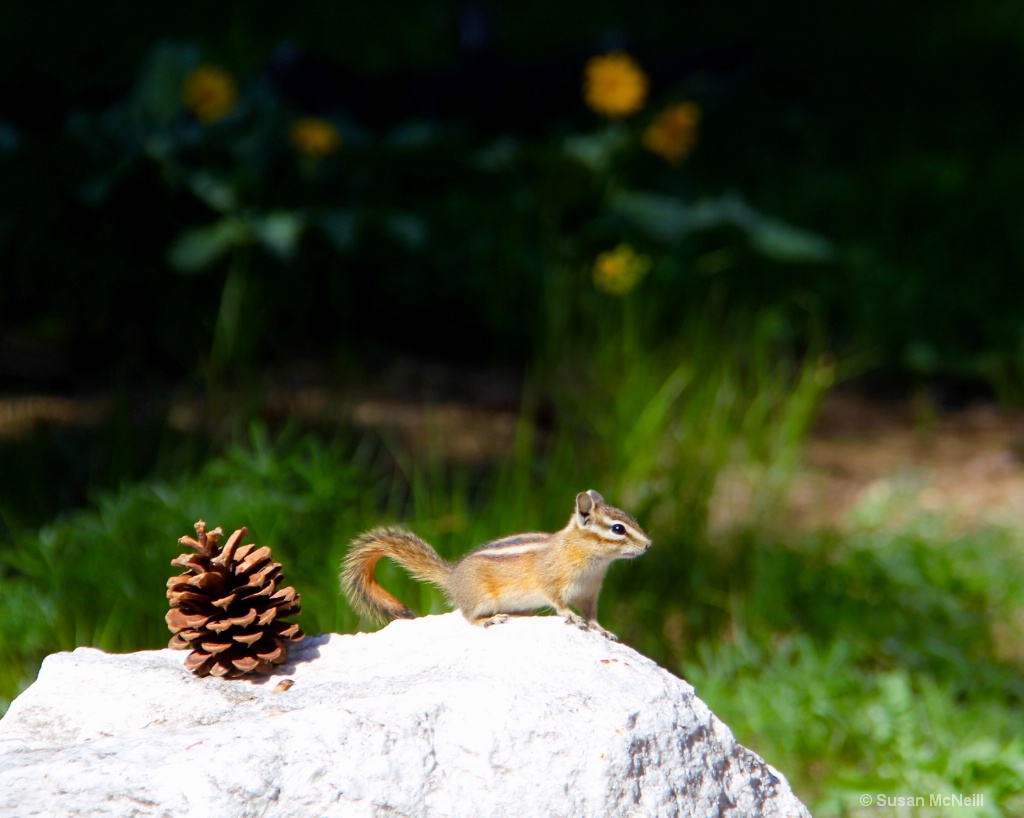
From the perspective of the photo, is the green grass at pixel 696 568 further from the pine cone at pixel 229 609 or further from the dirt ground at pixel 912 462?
the pine cone at pixel 229 609

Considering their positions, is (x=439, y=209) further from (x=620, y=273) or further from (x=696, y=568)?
(x=696, y=568)

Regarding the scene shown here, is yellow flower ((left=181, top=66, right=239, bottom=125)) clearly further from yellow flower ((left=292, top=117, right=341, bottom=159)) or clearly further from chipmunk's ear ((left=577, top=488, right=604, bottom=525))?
chipmunk's ear ((left=577, top=488, right=604, bottom=525))

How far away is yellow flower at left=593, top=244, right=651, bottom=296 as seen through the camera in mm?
4027

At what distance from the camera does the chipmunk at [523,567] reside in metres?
2.08

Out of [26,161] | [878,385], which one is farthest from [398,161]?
[878,385]

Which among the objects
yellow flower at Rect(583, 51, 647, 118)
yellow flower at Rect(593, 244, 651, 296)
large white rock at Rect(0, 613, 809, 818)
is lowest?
large white rock at Rect(0, 613, 809, 818)

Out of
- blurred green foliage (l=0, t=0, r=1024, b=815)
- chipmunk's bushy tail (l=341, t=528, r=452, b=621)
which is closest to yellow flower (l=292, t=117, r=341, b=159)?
blurred green foliage (l=0, t=0, r=1024, b=815)

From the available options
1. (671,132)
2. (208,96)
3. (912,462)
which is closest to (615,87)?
(671,132)

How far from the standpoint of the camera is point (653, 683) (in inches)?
67.7

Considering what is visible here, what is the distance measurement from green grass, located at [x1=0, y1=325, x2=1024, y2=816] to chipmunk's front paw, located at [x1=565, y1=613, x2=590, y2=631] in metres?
0.66

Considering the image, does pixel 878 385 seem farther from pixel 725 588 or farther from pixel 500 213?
pixel 725 588

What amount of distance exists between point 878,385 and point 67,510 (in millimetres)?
3712

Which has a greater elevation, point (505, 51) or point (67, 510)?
point (505, 51)

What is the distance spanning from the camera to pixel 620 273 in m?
4.04
